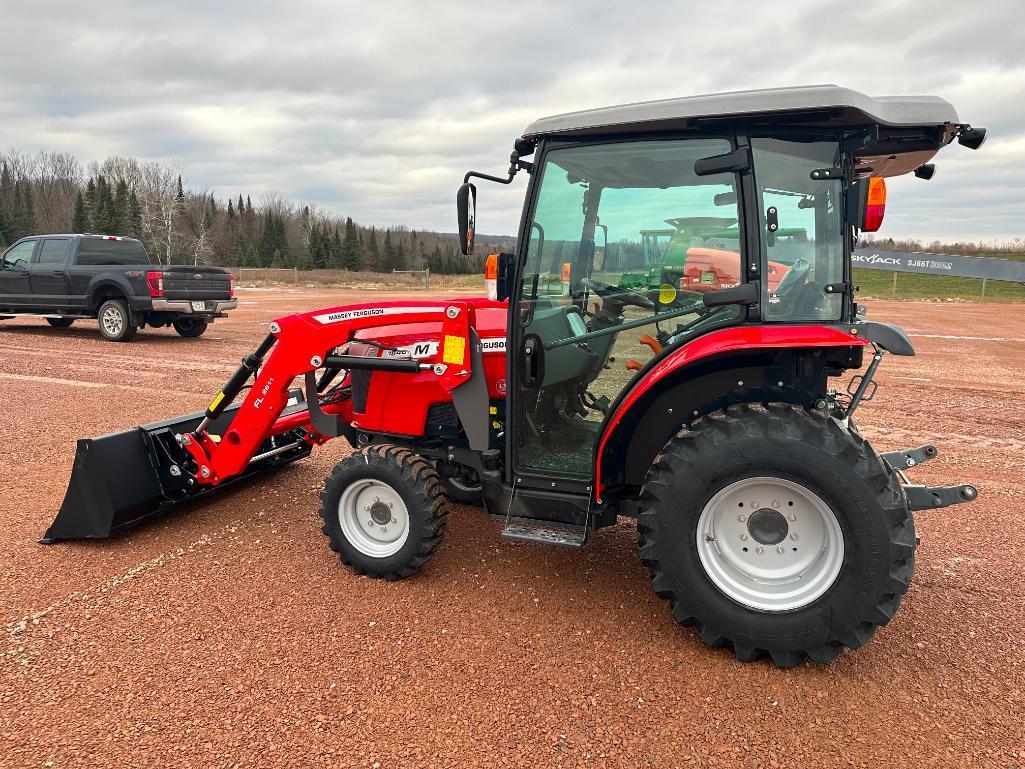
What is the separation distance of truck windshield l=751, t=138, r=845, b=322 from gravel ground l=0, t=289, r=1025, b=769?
1554 mm

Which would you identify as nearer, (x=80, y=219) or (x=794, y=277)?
(x=794, y=277)

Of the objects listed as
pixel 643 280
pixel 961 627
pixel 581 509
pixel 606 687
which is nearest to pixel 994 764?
pixel 961 627

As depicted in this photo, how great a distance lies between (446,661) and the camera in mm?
2871

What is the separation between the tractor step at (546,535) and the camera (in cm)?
315

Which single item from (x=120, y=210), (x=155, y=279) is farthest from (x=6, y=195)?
(x=155, y=279)

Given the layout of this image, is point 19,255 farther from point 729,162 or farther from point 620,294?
point 729,162

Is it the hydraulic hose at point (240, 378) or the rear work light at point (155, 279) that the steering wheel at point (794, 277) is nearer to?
the hydraulic hose at point (240, 378)

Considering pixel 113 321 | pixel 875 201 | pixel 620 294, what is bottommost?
pixel 113 321

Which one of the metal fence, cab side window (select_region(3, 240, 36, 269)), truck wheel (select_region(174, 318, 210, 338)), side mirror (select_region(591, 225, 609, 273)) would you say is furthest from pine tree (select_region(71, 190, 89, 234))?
side mirror (select_region(591, 225, 609, 273))

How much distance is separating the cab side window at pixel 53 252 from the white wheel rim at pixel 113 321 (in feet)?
4.76

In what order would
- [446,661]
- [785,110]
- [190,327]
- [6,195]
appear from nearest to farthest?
[785,110] → [446,661] → [190,327] → [6,195]

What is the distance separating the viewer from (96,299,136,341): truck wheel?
12.3 meters

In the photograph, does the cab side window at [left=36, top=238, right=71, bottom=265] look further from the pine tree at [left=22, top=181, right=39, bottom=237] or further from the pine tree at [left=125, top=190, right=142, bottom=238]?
the pine tree at [left=22, top=181, right=39, bottom=237]

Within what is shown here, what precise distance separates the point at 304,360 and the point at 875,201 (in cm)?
286
